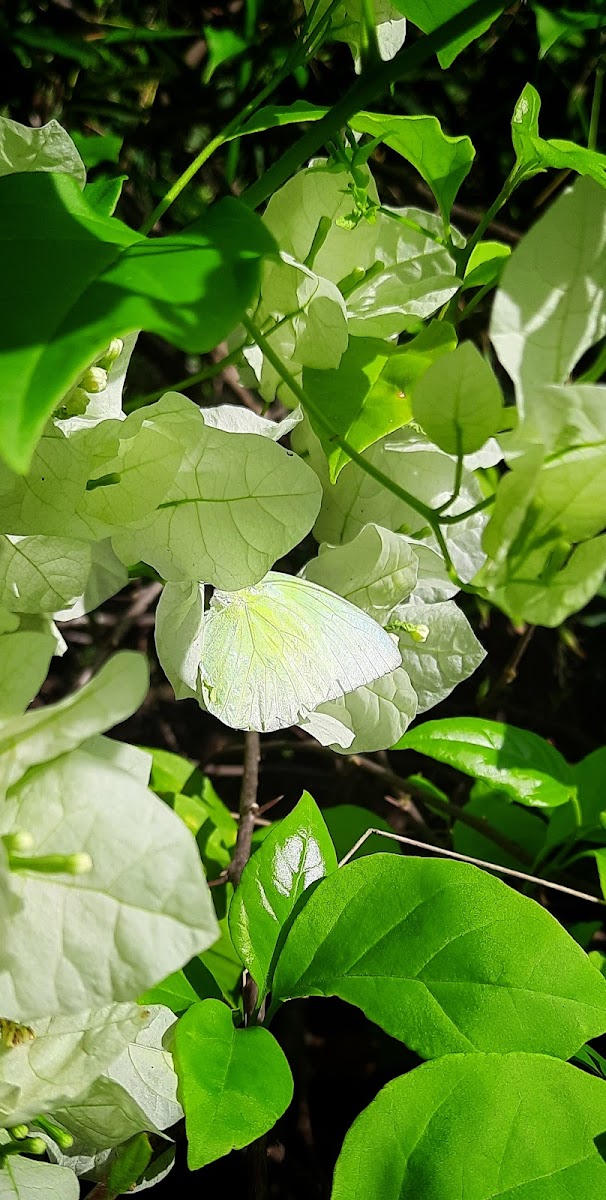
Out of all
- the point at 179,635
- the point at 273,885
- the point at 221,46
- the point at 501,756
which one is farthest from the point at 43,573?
the point at 221,46

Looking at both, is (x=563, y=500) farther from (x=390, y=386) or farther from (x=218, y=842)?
(x=218, y=842)

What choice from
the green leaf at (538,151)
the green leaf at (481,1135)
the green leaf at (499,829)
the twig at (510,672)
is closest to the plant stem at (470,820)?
the green leaf at (499,829)

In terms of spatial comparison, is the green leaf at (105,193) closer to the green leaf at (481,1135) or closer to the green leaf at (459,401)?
the green leaf at (459,401)

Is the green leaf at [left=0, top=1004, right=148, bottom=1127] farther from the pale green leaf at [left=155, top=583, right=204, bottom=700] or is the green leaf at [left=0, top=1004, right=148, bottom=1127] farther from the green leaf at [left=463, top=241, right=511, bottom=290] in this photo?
the green leaf at [left=463, top=241, right=511, bottom=290]

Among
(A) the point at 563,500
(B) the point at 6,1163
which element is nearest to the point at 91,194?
(A) the point at 563,500

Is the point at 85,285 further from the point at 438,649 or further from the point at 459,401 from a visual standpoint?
the point at 438,649
